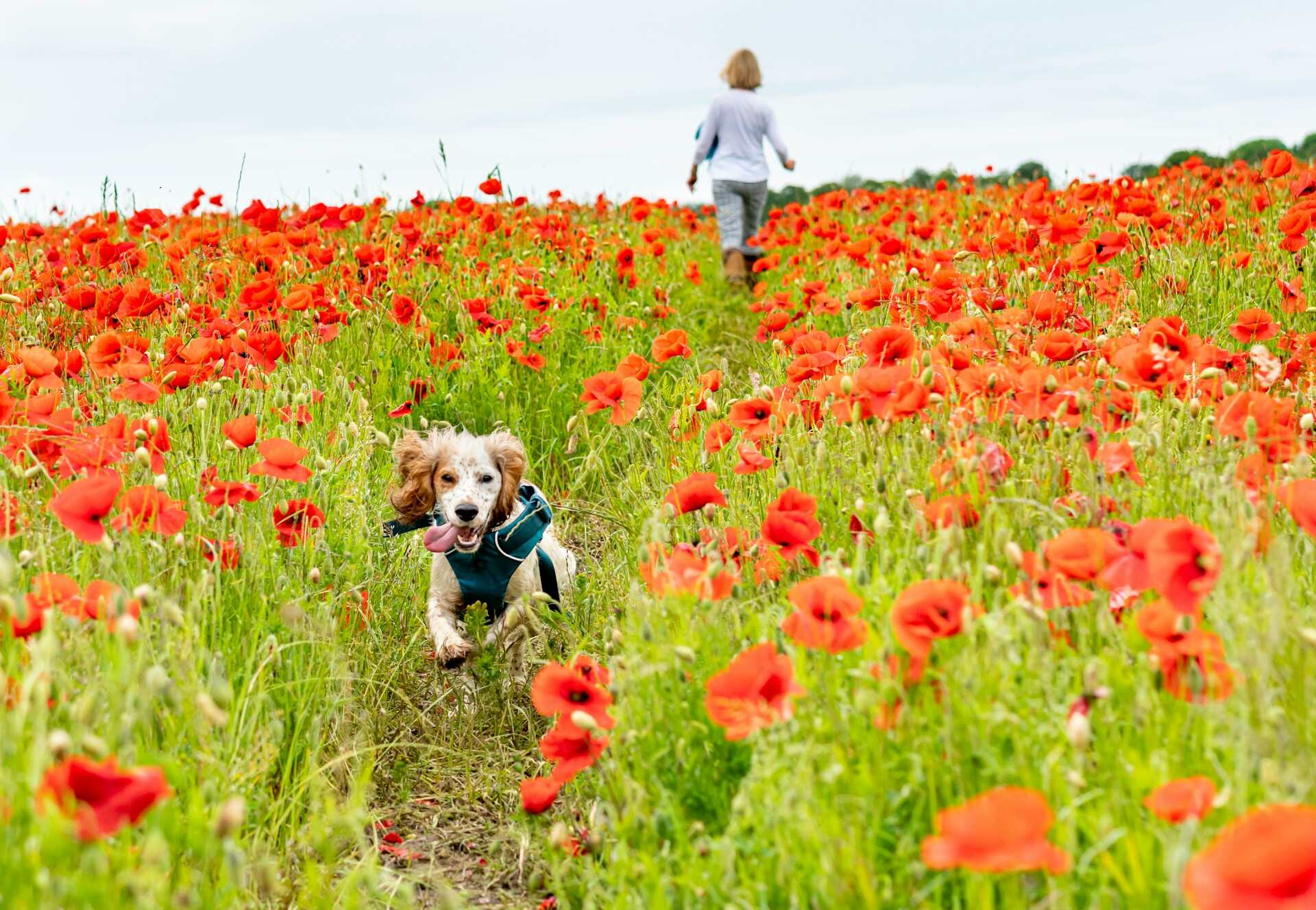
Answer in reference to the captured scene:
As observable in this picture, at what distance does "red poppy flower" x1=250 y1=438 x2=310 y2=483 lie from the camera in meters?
3.12

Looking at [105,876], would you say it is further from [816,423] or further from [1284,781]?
[816,423]

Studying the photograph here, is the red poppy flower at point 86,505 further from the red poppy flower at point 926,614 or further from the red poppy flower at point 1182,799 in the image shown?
the red poppy flower at point 1182,799

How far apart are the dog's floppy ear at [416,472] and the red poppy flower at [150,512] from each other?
65.6 inches

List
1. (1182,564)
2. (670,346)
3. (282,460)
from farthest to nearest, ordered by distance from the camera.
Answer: (670,346) → (282,460) → (1182,564)

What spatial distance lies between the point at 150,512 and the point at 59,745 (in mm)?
1277

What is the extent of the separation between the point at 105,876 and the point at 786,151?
1131 cm

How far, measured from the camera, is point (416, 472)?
4.75 meters

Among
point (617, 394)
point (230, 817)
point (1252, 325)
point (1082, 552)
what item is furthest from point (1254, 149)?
point (230, 817)

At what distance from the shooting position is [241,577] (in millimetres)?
3371

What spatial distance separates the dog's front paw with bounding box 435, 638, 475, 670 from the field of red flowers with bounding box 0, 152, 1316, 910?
94 mm

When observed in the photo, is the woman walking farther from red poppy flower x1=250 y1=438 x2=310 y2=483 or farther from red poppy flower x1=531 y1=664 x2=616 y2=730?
red poppy flower x1=531 y1=664 x2=616 y2=730

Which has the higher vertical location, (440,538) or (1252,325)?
(1252,325)

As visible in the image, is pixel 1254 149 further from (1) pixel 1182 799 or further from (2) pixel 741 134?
(1) pixel 1182 799

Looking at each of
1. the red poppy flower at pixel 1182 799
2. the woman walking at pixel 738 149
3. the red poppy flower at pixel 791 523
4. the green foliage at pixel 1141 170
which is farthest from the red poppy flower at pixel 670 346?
the green foliage at pixel 1141 170
